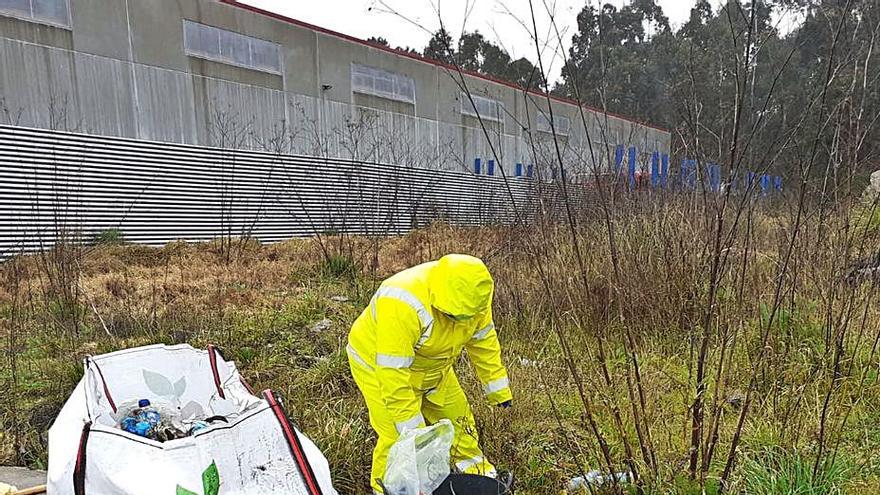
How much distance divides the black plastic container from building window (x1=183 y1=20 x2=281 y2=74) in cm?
1105

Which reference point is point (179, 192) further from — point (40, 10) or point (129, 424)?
point (129, 424)

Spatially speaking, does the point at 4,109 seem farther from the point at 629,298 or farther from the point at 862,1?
the point at 862,1

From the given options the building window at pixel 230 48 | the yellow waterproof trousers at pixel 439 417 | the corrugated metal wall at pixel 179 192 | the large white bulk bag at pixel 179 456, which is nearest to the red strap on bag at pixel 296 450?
the large white bulk bag at pixel 179 456

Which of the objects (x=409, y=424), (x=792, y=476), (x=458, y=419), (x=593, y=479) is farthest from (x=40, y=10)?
(x=792, y=476)

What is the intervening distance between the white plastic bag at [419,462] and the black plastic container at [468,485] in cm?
18

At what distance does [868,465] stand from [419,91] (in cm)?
1538

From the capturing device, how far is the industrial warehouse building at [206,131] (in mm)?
8320

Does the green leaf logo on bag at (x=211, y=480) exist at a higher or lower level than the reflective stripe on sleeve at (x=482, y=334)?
lower

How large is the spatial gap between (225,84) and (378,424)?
10.6 metres

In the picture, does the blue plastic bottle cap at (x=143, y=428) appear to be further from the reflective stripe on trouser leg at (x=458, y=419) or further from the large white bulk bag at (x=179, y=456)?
the reflective stripe on trouser leg at (x=458, y=419)

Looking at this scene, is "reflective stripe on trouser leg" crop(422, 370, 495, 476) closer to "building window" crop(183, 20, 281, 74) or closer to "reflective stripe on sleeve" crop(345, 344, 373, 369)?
"reflective stripe on sleeve" crop(345, 344, 373, 369)

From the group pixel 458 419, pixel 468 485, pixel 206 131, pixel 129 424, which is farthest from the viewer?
pixel 206 131

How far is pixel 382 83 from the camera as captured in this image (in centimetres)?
1531

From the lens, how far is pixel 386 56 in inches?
605
